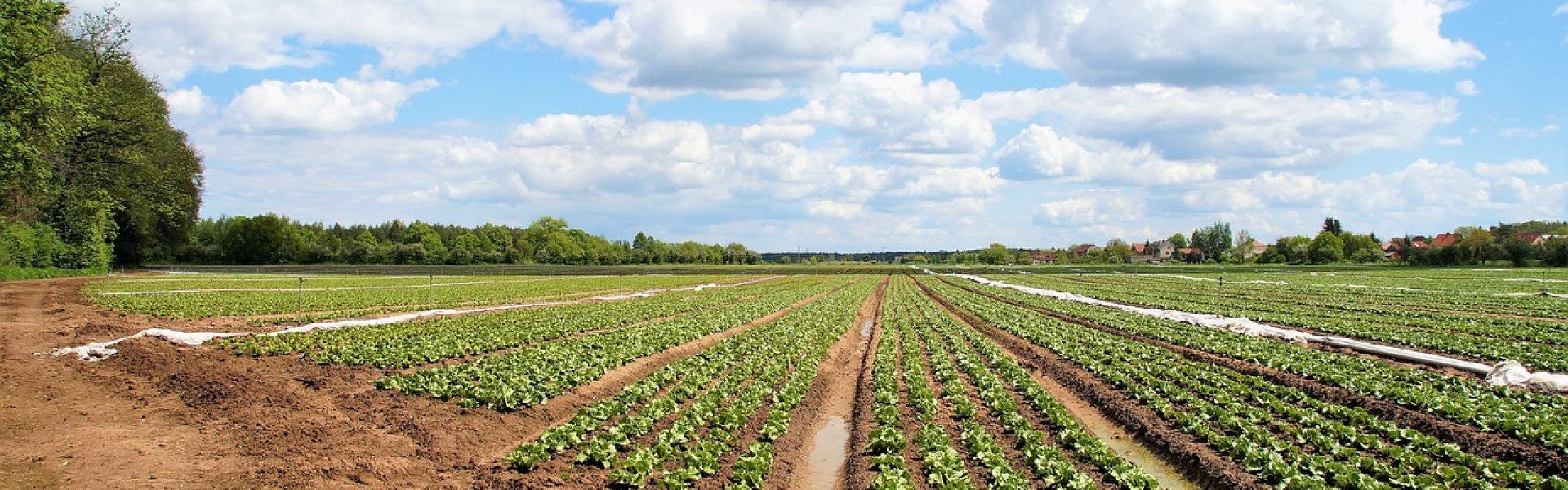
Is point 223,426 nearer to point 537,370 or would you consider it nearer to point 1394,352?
point 537,370

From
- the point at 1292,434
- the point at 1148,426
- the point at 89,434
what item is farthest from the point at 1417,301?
the point at 89,434

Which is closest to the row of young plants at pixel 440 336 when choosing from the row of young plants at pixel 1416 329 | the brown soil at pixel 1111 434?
the brown soil at pixel 1111 434

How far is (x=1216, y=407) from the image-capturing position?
523 inches

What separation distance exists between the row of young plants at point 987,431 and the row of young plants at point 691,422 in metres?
1.58

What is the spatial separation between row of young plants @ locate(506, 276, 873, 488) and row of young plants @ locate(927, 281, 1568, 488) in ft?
19.7

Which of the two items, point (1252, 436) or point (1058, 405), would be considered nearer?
point (1252, 436)

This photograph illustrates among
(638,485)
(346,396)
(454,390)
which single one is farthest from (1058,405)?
(346,396)

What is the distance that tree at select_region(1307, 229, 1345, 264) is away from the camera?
495 feet

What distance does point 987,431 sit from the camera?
12422 mm

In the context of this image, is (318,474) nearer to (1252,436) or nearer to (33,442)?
(33,442)

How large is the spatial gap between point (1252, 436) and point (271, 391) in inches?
608

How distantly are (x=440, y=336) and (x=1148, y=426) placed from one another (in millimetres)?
17499

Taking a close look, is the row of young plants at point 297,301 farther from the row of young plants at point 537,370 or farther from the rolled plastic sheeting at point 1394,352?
the rolled plastic sheeting at point 1394,352

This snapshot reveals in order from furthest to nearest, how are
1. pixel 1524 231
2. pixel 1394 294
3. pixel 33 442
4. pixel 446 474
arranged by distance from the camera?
pixel 1524 231, pixel 1394 294, pixel 33 442, pixel 446 474
